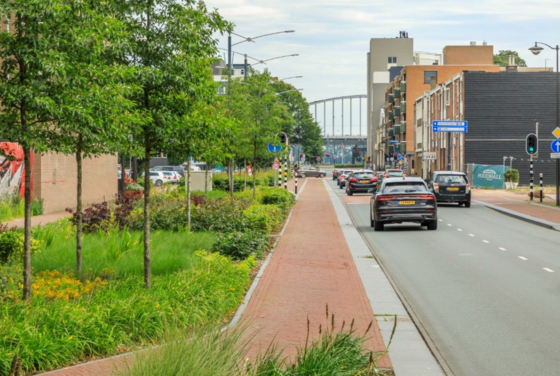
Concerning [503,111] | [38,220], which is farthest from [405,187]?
[503,111]

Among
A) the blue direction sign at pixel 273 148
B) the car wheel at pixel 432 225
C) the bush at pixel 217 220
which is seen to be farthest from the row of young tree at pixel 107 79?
the blue direction sign at pixel 273 148

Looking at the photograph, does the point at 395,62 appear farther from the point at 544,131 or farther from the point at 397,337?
the point at 397,337

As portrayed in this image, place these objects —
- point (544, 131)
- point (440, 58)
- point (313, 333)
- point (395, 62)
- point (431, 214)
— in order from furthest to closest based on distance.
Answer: point (395, 62), point (440, 58), point (544, 131), point (431, 214), point (313, 333)

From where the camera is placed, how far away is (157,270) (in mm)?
13508

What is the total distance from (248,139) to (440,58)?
129 m

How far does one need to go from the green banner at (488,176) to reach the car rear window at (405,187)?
3992 centimetres

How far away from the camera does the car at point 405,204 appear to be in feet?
86.0

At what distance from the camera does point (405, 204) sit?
86.0 ft

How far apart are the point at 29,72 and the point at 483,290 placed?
294 inches

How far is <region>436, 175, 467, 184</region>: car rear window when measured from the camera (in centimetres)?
3941

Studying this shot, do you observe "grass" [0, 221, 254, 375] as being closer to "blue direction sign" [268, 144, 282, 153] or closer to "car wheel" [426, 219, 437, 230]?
"car wheel" [426, 219, 437, 230]

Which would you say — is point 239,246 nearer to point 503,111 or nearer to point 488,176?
point 488,176

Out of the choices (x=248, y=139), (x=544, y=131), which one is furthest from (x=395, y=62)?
(x=248, y=139)

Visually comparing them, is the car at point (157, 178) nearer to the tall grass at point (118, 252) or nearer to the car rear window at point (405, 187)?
the car rear window at point (405, 187)
